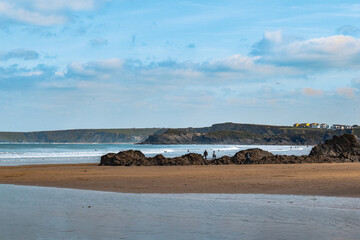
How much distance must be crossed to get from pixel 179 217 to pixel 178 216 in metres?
0.18

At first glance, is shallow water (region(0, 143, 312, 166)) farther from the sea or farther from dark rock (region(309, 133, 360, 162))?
the sea

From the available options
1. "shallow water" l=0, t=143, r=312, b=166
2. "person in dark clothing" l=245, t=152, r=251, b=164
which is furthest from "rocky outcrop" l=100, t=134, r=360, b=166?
"shallow water" l=0, t=143, r=312, b=166

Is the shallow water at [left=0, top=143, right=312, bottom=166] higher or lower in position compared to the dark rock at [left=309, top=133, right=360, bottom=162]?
lower

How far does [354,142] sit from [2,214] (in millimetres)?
45342

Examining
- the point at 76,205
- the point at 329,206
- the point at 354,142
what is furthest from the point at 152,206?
the point at 354,142

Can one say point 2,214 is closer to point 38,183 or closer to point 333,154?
point 38,183

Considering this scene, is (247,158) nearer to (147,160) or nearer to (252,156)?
(252,156)

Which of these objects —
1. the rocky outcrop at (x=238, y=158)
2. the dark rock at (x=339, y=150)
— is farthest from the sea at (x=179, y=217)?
the dark rock at (x=339, y=150)

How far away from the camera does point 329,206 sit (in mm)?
14773

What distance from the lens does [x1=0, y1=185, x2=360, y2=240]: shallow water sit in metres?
10.3

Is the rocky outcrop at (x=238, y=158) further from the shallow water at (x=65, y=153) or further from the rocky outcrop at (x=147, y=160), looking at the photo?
the shallow water at (x=65, y=153)

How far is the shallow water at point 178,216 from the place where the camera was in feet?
A: 33.9

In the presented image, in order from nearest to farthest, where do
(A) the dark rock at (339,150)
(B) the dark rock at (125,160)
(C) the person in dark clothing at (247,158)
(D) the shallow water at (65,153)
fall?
1. (B) the dark rock at (125,160)
2. (C) the person in dark clothing at (247,158)
3. (A) the dark rock at (339,150)
4. (D) the shallow water at (65,153)

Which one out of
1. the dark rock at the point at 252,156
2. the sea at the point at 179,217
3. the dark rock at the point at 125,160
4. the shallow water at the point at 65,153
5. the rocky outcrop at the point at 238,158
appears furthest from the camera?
the shallow water at the point at 65,153
